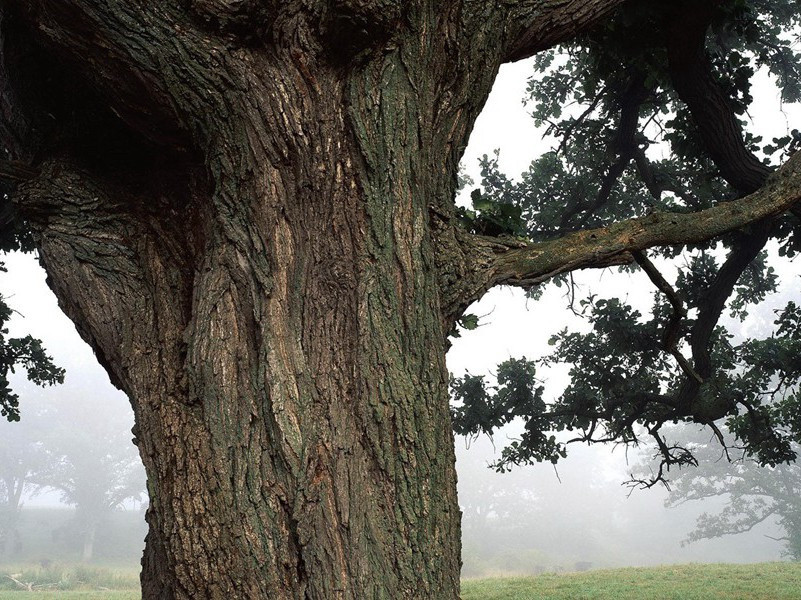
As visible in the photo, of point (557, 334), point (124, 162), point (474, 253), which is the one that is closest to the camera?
point (474, 253)

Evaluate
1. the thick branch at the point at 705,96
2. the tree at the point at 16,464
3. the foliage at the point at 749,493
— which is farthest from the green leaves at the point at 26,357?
the tree at the point at 16,464

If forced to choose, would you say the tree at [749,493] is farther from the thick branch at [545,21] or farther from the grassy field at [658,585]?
the thick branch at [545,21]

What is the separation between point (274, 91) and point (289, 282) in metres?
0.84

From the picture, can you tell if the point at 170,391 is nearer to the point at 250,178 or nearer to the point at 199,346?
the point at 199,346

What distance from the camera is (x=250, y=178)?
2.73 m

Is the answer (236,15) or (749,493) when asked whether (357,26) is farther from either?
(749,493)

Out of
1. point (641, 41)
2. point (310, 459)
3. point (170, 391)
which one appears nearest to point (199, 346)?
point (170, 391)

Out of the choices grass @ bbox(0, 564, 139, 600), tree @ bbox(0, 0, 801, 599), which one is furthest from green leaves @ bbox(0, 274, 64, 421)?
grass @ bbox(0, 564, 139, 600)

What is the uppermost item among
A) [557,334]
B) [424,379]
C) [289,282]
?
[557,334]

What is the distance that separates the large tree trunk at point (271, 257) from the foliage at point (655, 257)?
13.7 ft

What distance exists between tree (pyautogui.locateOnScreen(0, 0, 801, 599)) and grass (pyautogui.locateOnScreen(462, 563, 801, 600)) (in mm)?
9607

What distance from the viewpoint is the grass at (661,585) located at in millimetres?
10861

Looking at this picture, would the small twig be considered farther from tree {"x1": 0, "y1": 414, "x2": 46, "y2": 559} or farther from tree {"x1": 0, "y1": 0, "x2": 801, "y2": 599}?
tree {"x1": 0, "y1": 414, "x2": 46, "y2": 559}

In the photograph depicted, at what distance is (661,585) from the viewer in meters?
12.3
